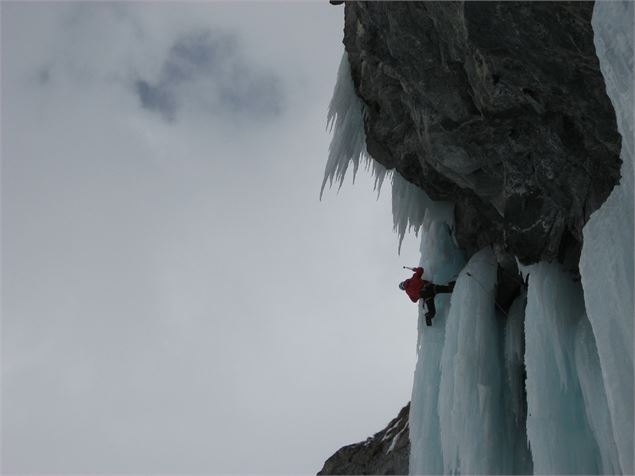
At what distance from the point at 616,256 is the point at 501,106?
269cm

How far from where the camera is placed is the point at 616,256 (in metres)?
6.40

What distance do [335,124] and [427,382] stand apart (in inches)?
172

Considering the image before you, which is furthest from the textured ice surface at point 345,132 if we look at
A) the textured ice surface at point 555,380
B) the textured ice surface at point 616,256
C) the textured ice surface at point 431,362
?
the textured ice surface at point 616,256

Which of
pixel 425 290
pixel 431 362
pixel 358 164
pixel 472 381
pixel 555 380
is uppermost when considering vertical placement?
pixel 358 164

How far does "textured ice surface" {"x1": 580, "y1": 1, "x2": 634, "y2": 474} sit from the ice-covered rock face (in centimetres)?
104

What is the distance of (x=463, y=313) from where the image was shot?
10.4 metres

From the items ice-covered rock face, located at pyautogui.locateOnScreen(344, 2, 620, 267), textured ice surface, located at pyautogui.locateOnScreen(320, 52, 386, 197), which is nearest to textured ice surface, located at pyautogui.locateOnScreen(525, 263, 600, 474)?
ice-covered rock face, located at pyautogui.locateOnScreen(344, 2, 620, 267)

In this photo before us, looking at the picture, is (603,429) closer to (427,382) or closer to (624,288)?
(624,288)

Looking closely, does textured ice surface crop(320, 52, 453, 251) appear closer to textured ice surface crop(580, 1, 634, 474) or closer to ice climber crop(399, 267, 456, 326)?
ice climber crop(399, 267, 456, 326)

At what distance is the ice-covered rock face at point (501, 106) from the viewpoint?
7.43 meters

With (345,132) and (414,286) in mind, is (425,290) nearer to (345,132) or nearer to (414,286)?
(414,286)

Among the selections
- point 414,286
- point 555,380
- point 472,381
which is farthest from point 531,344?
point 414,286

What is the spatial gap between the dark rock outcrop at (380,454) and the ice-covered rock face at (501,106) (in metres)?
4.55

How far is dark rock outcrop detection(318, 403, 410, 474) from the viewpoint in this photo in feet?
41.3
